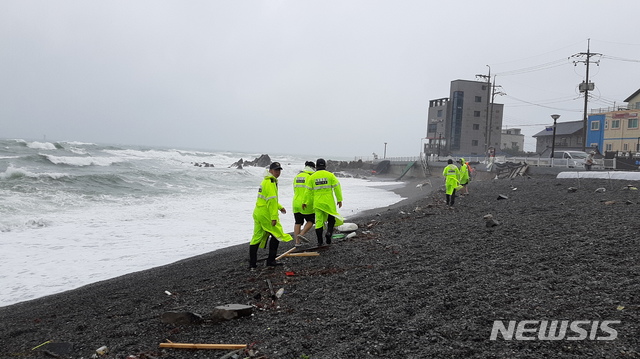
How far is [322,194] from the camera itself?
809cm

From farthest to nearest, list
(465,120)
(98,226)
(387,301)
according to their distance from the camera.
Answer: (465,120)
(98,226)
(387,301)

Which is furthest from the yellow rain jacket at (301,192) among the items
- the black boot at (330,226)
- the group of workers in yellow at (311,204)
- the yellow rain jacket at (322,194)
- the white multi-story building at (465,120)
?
the white multi-story building at (465,120)

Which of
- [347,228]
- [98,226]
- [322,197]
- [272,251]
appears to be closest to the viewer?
[272,251]

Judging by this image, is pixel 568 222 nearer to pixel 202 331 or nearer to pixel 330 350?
pixel 330 350

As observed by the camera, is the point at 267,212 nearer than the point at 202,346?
No

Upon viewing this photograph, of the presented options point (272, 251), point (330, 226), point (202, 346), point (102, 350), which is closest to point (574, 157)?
point (330, 226)

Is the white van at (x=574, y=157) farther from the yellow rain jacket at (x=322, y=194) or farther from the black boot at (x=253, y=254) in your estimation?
the black boot at (x=253, y=254)

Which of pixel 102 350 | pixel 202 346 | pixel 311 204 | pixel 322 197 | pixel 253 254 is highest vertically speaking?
pixel 322 197

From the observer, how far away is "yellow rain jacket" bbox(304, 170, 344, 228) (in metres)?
8.07

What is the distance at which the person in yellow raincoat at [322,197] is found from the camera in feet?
26.5

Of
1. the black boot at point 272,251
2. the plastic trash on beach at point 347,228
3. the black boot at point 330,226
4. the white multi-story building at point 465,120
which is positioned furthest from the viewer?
the white multi-story building at point 465,120

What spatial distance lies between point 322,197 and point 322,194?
62 mm

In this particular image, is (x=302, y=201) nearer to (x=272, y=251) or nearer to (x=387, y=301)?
(x=272, y=251)

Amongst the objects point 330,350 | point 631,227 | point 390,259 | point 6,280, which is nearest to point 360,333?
point 330,350
